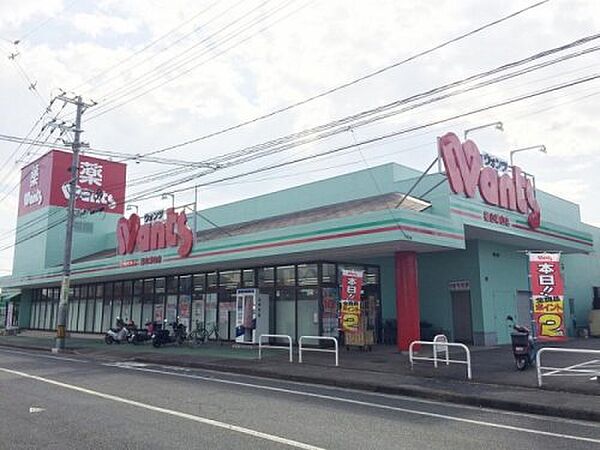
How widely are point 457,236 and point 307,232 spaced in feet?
16.5

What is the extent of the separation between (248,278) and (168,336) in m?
4.32

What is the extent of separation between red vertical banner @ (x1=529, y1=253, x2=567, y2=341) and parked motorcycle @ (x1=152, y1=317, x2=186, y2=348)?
16035mm

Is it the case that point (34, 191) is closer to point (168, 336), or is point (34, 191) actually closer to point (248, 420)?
point (168, 336)

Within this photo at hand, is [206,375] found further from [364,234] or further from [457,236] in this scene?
[457,236]

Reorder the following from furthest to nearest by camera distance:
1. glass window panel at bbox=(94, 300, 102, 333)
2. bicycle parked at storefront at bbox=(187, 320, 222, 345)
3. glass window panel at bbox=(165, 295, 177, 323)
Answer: glass window panel at bbox=(94, 300, 102, 333)
glass window panel at bbox=(165, 295, 177, 323)
bicycle parked at storefront at bbox=(187, 320, 222, 345)

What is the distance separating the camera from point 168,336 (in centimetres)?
2320

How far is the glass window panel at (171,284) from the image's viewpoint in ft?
91.0

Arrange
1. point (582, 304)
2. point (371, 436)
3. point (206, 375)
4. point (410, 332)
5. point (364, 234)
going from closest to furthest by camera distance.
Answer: point (371, 436)
point (206, 375)
point (364, 234)
point (410, 332)
point (582, 304)

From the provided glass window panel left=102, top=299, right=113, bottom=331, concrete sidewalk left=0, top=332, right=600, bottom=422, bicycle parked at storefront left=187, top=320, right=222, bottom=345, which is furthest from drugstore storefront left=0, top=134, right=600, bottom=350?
concrete sidewalk left=0, top=332, right=600, bottom=422

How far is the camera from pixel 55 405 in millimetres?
9469

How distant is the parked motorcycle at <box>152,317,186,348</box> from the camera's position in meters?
22.6

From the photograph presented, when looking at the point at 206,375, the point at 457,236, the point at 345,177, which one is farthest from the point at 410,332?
the point at 345,177

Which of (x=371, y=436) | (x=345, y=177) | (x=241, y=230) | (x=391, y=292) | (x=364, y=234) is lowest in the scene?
(x=371, y=436)

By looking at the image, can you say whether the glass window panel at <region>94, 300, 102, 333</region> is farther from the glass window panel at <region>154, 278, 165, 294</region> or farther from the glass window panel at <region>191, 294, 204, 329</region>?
the glass window panel at <region>191, 294, 204, 329</region>
